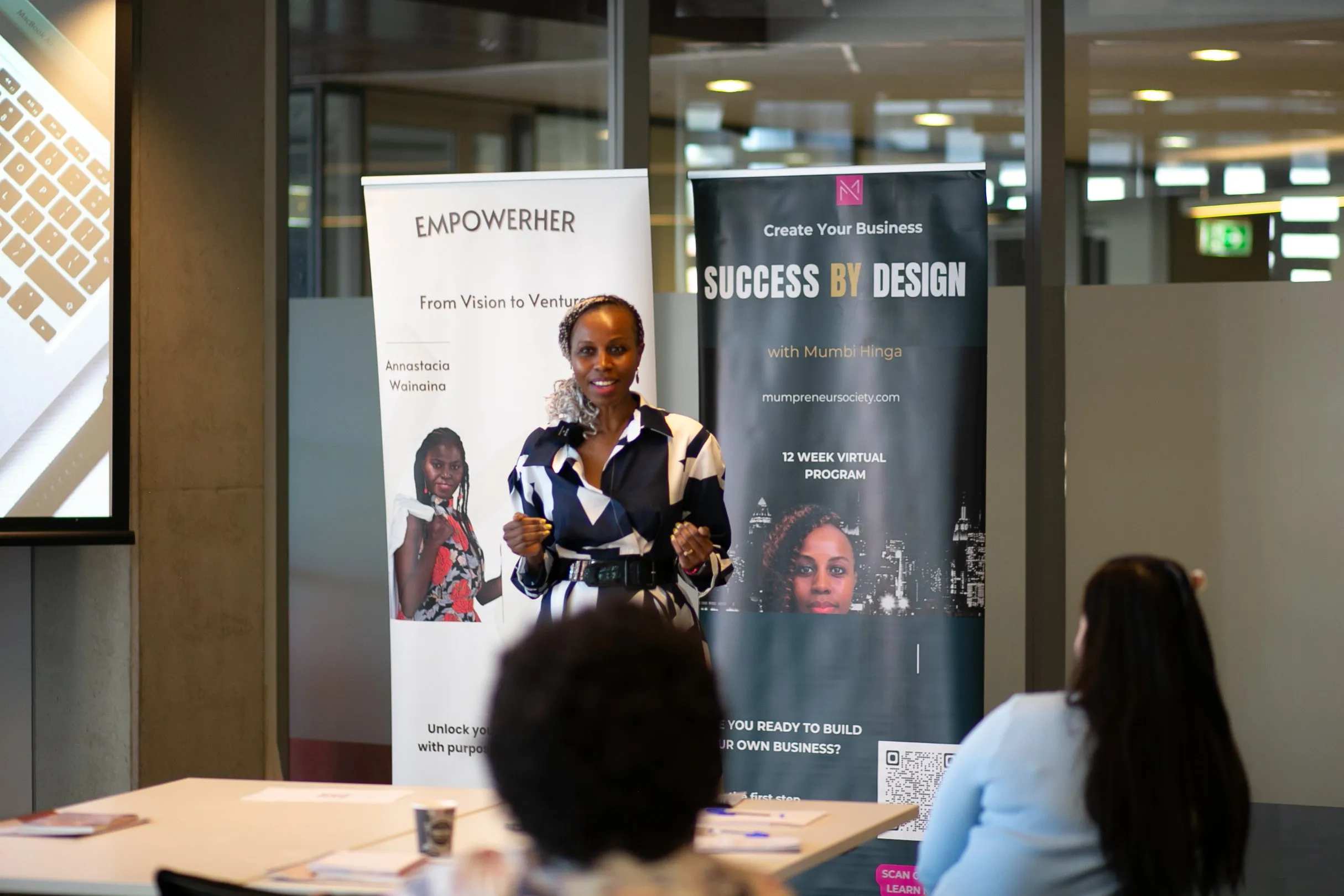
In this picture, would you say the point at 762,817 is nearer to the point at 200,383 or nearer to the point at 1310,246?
the point at 1310,246

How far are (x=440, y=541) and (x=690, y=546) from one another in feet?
3.76

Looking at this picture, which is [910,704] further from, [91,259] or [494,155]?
[91,259]

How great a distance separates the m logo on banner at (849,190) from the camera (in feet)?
14.1

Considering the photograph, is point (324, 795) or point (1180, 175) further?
point (1180, 175)

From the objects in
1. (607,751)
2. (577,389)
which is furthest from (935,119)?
(607,751)

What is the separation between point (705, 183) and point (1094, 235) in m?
1.26

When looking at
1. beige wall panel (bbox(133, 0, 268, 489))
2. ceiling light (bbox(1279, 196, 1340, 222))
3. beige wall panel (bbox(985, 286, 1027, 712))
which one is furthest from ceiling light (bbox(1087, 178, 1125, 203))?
beige wall panel (bbox(133, 0, 268, 489))

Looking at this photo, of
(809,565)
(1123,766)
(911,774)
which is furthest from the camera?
(809,565)

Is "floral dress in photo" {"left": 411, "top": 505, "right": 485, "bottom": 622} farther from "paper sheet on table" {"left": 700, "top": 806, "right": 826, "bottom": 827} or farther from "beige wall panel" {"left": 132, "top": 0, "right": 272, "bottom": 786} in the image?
"paper sheet on table" {"left": 700, "top": 806, "right": 826, "bottom": 827}

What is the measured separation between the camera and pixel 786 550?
434 centimetres

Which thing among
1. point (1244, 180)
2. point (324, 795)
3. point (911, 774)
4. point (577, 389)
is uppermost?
point (1244, 180)

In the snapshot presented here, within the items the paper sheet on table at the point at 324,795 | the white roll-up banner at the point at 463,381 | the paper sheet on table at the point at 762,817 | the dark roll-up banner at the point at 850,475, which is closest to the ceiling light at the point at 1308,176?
the dark roll-up banner at the point at 850,475

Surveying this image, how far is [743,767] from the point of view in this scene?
4.32m

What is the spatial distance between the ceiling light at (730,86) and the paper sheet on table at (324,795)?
2.89 m
